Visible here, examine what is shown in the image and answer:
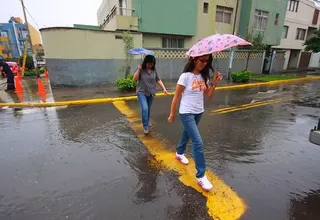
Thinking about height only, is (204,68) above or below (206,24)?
below

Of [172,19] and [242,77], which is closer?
[242,77]

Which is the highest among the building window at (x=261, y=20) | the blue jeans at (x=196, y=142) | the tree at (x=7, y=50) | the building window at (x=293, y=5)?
the building window at (x=293, y=5)

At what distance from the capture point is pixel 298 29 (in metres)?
24.7

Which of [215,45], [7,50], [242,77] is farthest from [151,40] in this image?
[7,50]

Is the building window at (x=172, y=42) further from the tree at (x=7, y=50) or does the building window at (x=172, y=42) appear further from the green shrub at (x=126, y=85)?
the tree at (x=7, y=50)

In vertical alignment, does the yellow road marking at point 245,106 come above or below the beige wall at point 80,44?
below

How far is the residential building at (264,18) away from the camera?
17312 millimetres

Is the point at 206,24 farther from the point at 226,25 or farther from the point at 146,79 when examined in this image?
the point at 146,79

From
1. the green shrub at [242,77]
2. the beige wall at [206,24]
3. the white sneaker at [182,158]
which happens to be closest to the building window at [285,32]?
the beige wall at [206,24]

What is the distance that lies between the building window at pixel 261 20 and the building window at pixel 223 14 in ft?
8.20

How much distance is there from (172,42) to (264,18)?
32.5 ft

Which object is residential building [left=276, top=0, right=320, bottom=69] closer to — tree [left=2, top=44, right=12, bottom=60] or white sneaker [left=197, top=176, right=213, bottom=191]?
A: white sneaker [left=197, top=176, right=213, bottom=191]

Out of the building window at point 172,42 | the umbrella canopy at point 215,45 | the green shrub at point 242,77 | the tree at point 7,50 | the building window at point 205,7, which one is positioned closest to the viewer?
the umbrella canopy at point 215,45

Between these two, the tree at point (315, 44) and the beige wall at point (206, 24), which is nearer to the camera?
the beige wall at point (206, 24)
